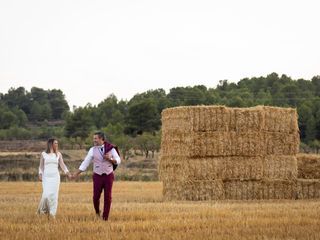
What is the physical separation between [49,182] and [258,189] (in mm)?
8684

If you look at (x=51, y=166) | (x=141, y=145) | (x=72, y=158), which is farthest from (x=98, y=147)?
(x=141, y=145)

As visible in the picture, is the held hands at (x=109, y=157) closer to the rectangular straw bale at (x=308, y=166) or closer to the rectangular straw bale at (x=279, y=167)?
the rectangular straw bale at (x=279, y=167)

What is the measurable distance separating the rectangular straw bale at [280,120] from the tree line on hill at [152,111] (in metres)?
47.0

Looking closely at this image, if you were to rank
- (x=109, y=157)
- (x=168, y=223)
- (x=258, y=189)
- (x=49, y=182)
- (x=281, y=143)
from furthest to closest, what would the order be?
(x=281, y=143)
(x=258, y=189)
(x=49, y=182)
(x=109, y=157)
(x=168, y=223)

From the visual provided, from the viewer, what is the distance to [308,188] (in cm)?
2217

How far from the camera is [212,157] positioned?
21141mm

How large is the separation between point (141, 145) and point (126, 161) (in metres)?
7.51

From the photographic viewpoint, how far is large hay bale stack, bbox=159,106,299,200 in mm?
21062

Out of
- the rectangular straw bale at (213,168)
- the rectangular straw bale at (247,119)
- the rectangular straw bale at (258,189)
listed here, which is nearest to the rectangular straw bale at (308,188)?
the rectangular straw bale at (258,189)

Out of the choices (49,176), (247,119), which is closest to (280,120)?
(247,119)

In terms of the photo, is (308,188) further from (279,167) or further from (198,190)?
(198,190)

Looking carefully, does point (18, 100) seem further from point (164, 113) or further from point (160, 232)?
point (160, 232)

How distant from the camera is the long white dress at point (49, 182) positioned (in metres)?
14.5

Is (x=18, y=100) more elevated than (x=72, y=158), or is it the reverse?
(x=18, y=100)
